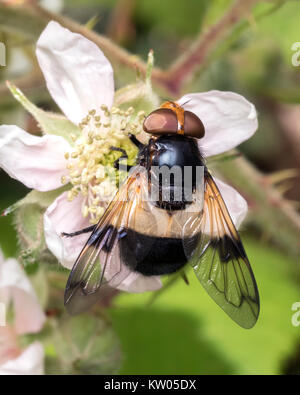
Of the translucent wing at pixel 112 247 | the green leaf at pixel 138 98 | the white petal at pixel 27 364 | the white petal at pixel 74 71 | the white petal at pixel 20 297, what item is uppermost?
the white petal at pixel 74 71

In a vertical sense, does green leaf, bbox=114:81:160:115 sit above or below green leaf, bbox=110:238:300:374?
above

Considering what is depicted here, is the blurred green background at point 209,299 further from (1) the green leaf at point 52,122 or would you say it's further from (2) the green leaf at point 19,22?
(1) the green leaf at point 52,122

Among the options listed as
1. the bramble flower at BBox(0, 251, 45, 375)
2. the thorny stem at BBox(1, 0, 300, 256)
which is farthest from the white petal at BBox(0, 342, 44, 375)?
the thorny stem at BBox(1, 0, 300, 256)

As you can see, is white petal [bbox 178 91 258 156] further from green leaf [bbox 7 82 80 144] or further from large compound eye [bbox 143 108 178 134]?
green leaf [bbox 7 82 80 144]

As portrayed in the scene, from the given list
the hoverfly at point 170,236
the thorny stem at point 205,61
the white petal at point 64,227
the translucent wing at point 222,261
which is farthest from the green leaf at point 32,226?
the thorny stem at point 205,61

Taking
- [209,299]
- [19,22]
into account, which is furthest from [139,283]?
[209,299]

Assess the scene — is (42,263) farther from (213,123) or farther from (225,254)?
(213,123)
